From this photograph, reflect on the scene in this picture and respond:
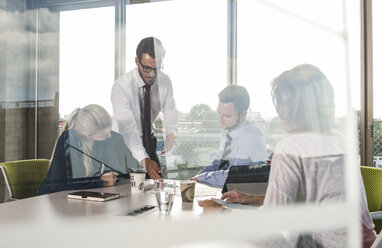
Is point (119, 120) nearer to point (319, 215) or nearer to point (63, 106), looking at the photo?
point (63, 106)

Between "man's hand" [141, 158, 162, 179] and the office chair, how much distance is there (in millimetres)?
292

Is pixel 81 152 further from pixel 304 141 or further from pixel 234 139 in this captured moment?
pixel 304 141

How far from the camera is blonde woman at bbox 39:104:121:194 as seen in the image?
939 mm

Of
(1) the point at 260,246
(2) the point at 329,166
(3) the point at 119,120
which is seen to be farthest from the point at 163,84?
(1) the point at 260,246

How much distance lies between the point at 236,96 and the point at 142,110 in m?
0.30

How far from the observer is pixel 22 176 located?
0.86 m

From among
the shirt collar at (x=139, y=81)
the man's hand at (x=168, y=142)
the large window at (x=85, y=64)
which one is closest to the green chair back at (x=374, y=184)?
the man's hand at (x=168, y=142)

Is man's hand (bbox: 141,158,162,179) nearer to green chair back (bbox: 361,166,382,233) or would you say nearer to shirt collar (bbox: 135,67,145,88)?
shirt collar (bbox: 135,67,145,88)

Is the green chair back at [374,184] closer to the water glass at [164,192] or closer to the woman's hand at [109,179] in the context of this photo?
the water glass at [164,192]

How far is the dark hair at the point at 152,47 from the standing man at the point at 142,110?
3 cm

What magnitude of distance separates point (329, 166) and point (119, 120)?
598 millimetres

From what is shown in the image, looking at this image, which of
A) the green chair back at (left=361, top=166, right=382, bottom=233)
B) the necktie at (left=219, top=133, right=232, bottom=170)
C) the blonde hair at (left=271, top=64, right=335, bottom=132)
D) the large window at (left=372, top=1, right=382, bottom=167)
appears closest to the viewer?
the blonde hair at (left=271, top=64, right=335, bottom=132)

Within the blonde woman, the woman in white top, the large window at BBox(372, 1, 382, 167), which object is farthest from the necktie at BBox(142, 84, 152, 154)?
the large window at BBox(372, 1, 382, 167)

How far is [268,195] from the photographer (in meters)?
0.53
